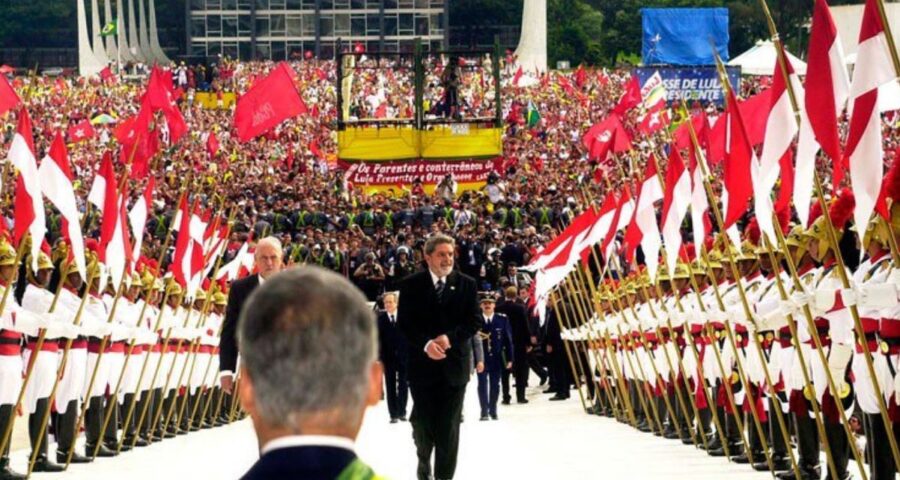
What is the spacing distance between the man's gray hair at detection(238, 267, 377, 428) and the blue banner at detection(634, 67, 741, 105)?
188ft

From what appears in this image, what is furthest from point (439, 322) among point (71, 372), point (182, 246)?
point (182, 246)

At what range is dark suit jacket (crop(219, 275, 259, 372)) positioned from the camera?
12.9 meters

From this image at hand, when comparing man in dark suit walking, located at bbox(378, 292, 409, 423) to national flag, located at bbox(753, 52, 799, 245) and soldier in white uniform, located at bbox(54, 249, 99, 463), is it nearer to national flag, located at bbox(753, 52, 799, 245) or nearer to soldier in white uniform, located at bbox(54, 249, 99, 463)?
soldier in white uniform, located at bbox(54, 249, 99, 463)

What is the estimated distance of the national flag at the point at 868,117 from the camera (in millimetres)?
11320

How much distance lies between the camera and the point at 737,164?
14.4 m

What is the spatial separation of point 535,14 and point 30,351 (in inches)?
3852

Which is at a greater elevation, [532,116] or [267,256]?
[267,256]

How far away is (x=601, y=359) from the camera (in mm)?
27797

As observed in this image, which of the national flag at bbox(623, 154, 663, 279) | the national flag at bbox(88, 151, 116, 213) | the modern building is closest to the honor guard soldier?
the national flag at bbox(88, 151, 116, 213)

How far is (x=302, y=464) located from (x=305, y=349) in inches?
9.8

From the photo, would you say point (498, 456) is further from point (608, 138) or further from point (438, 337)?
point (608, 138)

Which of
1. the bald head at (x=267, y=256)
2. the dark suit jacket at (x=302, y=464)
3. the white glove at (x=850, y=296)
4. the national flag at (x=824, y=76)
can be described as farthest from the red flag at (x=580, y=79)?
the dark suit jacket at (x=302, y=464)

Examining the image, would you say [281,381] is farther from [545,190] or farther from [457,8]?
[457,8]

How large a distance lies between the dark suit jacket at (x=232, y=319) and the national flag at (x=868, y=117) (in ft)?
11.6
